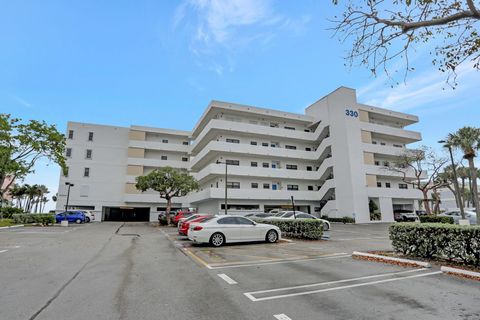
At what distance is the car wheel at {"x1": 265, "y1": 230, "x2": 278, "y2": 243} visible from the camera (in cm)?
1430

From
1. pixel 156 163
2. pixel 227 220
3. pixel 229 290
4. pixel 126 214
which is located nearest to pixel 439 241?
pixel 229 290

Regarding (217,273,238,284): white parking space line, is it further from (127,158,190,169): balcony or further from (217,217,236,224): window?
(127,158,190,169): balcony

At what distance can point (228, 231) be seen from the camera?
526 inches

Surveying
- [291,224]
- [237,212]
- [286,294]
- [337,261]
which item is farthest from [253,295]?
[237,212]

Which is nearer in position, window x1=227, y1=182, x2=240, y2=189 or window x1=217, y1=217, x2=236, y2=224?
window x1=217, y1=217, x2=236, y2=224

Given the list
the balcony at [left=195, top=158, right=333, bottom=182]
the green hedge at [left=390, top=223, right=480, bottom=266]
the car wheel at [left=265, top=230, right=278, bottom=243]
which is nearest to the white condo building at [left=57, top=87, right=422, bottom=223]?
the balcony at [left=195, top=158, right=333, bottom=182]

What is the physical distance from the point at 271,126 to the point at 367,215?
1737 cm

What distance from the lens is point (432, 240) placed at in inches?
344

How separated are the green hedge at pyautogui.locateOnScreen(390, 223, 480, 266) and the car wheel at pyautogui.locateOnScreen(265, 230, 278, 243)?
568 cm

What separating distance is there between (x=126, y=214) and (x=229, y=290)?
151 feet

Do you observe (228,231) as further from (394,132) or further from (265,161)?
(394,132)

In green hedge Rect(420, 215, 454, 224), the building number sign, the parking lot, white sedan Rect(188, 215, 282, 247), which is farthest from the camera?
the building number sign

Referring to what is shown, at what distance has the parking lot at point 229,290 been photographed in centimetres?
454

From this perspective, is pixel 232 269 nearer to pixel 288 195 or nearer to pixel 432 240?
pixel 432 240
